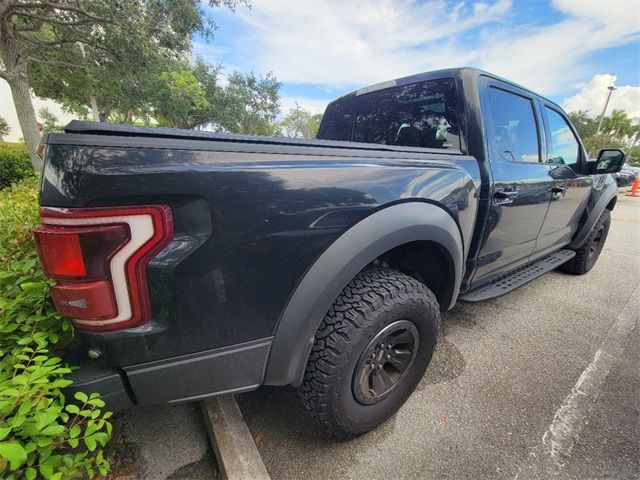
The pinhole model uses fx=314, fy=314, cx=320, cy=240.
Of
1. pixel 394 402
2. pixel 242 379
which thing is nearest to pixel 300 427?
pixel 394 402

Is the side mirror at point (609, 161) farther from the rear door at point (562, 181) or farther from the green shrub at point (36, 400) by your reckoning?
the green shrub at point (36, 400)

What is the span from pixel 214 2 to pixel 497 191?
9374 mm

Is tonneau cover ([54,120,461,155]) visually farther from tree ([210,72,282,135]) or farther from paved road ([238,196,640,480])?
tree ([210,72,282,135])

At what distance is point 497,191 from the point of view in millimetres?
2018

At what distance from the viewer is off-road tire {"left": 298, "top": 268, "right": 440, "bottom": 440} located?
1.38 m

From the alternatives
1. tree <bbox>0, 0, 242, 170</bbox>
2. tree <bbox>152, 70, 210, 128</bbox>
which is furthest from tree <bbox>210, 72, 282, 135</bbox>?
tree <bbox>0, 0, 242, 170</bbox>

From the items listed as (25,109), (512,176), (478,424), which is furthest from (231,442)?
(25,109)

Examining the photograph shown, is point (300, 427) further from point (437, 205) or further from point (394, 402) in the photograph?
point (437, 205)

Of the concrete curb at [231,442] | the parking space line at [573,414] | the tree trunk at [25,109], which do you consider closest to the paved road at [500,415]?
the parking space line at [573,414]

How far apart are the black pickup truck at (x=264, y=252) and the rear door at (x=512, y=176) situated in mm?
36

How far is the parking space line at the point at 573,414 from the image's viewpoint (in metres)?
1.54

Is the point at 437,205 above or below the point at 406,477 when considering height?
above

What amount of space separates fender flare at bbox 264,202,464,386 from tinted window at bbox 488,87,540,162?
120 cm

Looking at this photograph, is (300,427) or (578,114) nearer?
(300,427)
